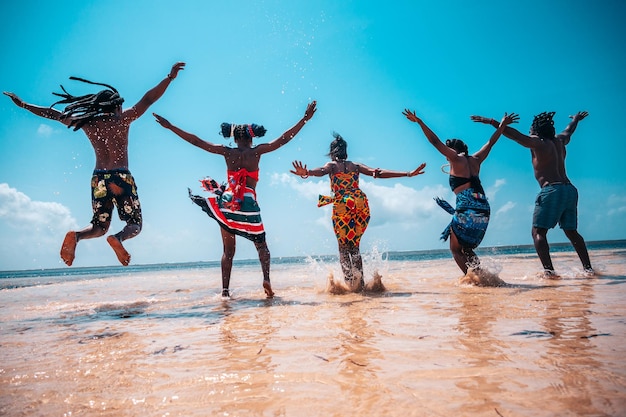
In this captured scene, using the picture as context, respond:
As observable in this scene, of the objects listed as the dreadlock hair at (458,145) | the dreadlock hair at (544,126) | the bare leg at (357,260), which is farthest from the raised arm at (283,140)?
the dreadlock hair at (544,126)

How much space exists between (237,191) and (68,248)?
→ 2075 mm

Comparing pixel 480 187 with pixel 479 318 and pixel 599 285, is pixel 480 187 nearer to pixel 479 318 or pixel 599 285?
pixel 599 285

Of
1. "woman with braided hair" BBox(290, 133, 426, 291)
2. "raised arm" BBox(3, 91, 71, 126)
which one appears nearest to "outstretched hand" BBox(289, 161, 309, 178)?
"woman with braided hair" BBox(290, 133, 426, 291)

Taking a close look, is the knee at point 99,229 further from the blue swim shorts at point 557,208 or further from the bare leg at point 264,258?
the blue swim shorts at point 557,208

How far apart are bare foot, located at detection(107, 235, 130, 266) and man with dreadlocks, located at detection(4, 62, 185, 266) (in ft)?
0.22

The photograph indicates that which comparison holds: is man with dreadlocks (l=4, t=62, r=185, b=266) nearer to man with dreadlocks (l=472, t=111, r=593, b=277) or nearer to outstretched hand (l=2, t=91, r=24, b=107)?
outstretched hand (l=2, t=91, r=24, b=107)

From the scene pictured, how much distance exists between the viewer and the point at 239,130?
5.41 m

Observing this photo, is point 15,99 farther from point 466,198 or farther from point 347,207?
point 466,198

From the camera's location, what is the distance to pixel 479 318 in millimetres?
2805

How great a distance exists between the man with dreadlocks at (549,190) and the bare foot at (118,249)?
5.31 meters

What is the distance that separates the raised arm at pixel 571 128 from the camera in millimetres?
6430

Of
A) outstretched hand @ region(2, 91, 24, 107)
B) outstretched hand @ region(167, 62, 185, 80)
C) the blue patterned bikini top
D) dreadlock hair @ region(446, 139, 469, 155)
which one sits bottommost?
the blue patterned bikini top

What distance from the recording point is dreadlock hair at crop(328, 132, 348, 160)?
5.86m

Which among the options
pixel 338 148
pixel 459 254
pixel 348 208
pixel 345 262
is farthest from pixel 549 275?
pixel 338 148
